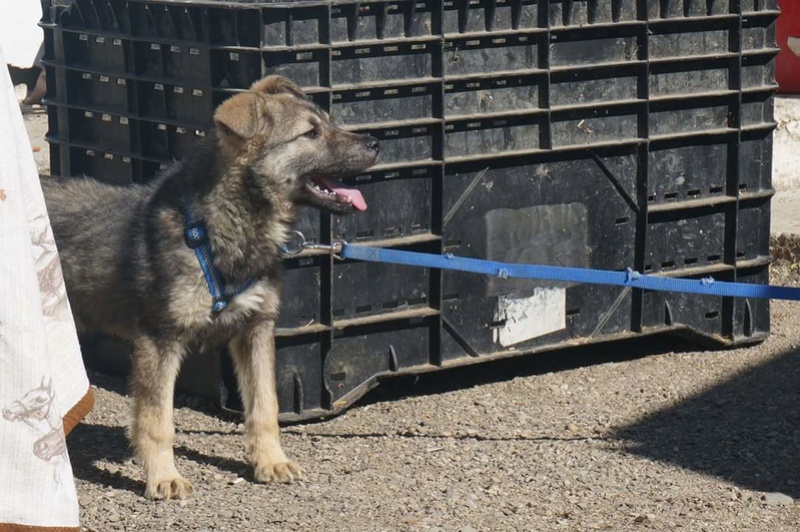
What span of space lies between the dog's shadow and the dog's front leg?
0.58 ft

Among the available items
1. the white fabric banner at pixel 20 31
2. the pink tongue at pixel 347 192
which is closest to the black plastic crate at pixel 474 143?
the pink tongue at pixel 347 192

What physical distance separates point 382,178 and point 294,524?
6.55 ft

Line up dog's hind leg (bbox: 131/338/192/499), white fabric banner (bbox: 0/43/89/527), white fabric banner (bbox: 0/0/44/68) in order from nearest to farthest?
white fabric banner (bbox: 0/43/89/527), dog's hind leg (bbox: 131/338/192/499), white fabric banner (bbox: 0/0/44/68)

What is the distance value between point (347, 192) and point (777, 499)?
2.25 meters

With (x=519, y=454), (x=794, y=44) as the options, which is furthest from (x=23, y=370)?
(x=794, y=44)

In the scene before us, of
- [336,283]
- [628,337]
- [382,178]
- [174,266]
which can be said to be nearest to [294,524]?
[174,266]

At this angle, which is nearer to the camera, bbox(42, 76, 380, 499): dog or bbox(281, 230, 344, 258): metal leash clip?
bbox(42, 76, 380, 499): dog

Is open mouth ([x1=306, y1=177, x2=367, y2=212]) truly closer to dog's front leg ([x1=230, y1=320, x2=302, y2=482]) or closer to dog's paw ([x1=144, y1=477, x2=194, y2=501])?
dog's front leg ([x1=230, y1=320, x2=302, y2=482])

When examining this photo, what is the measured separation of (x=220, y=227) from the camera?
17.7ft

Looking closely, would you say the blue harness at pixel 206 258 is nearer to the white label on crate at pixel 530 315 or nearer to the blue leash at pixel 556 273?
the blue leash at pixel 556 273

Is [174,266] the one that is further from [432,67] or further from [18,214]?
[18,214]

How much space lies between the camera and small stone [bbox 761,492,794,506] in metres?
5.17

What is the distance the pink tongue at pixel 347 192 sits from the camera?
5520 mm

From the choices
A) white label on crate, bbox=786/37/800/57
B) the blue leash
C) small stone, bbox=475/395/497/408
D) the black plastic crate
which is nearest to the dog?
the blue leash
